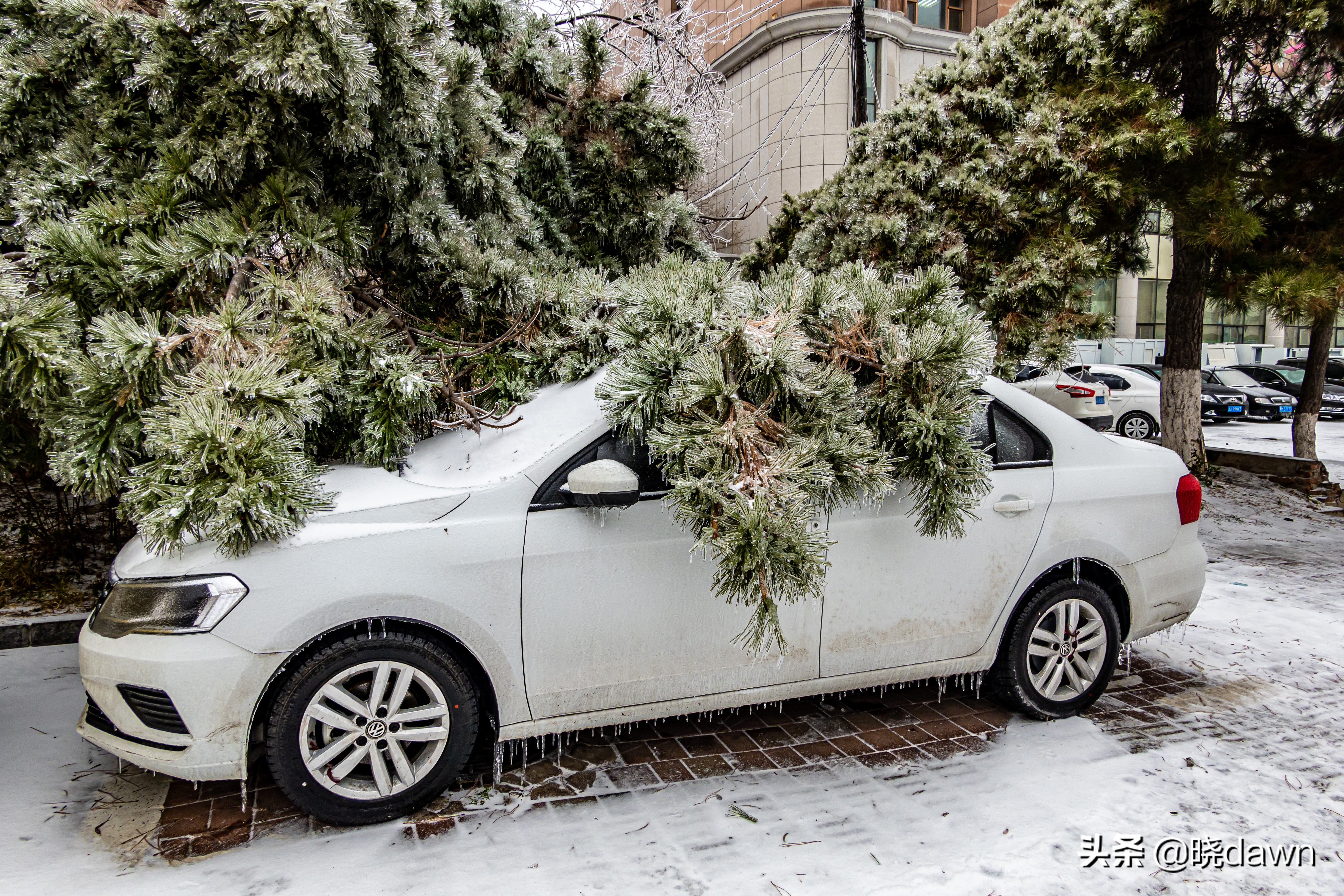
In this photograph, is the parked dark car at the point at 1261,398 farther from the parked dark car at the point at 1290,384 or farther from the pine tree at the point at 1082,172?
the pine tree at the point at 1082,172

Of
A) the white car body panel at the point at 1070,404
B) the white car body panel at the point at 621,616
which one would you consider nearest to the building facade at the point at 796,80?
the white car body panel at the point at 1070,404

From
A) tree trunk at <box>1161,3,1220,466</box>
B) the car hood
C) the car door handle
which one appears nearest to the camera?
the car door handle

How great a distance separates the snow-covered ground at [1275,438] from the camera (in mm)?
14250

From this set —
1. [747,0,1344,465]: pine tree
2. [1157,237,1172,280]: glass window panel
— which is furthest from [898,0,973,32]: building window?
[1157,237,1172,280]: glass window panel

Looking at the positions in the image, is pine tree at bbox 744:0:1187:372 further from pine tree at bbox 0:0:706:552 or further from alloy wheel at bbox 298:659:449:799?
alloy wheel at bbox 298:659:449:799

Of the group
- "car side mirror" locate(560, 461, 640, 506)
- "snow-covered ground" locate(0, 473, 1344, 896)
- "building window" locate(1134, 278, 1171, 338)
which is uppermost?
"building window" locate(1134, 278, 1171, 338)

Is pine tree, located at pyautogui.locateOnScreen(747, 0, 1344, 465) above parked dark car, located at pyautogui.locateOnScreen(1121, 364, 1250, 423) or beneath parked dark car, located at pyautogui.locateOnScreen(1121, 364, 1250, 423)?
above

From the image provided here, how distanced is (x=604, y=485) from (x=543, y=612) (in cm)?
55

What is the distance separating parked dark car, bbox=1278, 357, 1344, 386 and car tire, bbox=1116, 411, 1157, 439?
1183cm

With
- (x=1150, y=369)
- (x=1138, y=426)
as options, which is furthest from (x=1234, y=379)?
(x=1138, y=426)

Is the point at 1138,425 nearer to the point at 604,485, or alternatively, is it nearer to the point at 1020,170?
the point at 1020,170

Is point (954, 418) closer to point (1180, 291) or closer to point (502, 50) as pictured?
point (502, 50)

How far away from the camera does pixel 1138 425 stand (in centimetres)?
1733

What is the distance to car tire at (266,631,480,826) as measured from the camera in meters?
2.85
